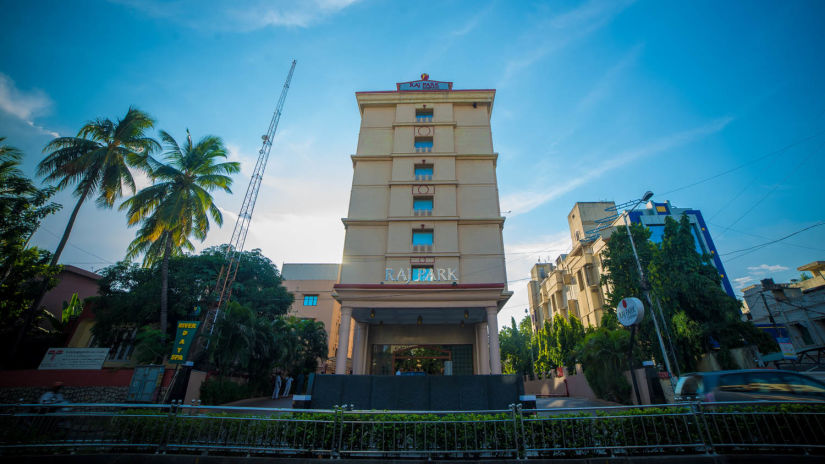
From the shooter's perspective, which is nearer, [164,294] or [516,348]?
[164,294]

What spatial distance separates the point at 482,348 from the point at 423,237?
7.12 m

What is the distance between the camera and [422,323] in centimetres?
1952

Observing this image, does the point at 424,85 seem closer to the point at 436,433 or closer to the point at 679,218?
the point at 436,433

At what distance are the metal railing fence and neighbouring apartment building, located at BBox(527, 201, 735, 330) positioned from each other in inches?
878

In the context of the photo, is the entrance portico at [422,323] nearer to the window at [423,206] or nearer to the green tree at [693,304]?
the window at [423,206]

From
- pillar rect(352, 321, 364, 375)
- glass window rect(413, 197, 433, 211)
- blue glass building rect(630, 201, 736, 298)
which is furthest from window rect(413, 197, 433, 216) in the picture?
blue glass building rect(630, 201, 736, 298)

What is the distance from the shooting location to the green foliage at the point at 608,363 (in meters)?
15.6

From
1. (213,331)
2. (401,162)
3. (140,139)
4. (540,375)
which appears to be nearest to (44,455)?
(213,331)

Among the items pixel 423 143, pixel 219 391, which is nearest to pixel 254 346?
pixel 219 391

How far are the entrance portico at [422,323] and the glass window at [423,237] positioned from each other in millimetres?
3017

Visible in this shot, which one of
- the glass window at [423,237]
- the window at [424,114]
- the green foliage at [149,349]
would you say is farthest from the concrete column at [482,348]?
the green foliage at [149,349]

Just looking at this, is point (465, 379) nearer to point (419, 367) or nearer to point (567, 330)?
point (419, 367)

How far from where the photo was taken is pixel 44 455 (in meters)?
6.18

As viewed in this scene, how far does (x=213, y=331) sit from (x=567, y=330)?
86.5 feet
